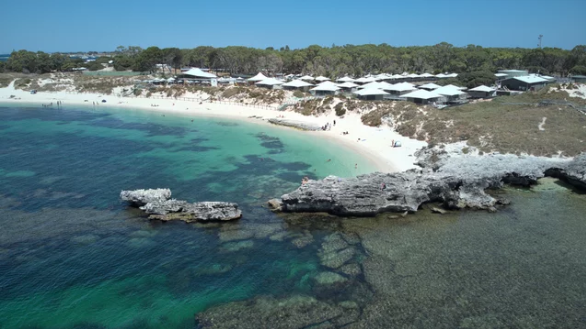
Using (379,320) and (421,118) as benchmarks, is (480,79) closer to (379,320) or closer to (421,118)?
(421,118)

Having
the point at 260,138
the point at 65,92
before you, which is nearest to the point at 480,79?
the point at 260,138

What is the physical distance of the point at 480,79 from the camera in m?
66.1

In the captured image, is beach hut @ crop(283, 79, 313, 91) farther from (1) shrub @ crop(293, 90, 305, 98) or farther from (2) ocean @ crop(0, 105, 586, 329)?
(2) ocean @ crop(0, 105, 586, 329)

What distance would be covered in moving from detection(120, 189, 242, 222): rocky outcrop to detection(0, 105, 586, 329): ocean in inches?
23.6

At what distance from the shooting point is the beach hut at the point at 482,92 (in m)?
58.0

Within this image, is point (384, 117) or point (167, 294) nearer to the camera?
point (167, 294)

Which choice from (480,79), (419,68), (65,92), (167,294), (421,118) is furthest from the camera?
(419,68)

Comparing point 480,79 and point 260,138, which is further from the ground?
point 480,79

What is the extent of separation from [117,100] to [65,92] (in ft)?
49.1

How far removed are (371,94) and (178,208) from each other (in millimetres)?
38584

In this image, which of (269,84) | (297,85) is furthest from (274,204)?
(269,84)

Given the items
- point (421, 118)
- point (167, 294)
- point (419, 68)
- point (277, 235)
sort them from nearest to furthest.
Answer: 1. point (167, 294)
2. point (277, 235)
3. point (421, 118)
4. point (419, 68)

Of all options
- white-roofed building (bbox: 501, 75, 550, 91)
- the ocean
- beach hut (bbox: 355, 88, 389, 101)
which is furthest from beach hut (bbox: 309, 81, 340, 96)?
white-roofed building (bbox: 501, 75, 550, 91)

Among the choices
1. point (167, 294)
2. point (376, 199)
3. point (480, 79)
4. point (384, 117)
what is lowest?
point (167, 294)
